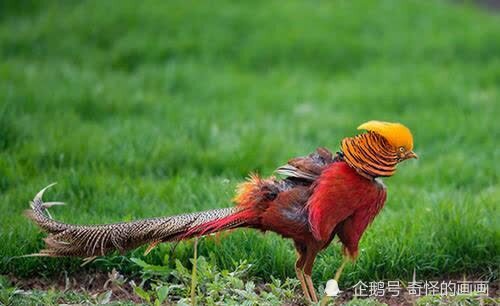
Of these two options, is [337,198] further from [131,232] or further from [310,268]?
[131,232]

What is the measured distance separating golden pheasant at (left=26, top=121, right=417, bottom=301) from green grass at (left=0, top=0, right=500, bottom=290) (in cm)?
52

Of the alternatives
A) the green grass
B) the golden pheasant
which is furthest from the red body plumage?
the green grass

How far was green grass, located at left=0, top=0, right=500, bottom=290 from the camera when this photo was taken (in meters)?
4.75

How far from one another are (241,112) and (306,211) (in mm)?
3811

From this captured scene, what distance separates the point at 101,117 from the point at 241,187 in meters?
3.34

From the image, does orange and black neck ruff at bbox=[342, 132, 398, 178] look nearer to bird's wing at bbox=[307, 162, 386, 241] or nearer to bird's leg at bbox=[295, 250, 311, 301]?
bird's wing at bbox=[307, 162, 386, 241]

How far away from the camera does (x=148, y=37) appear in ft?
29.8

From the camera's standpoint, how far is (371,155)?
3.82m

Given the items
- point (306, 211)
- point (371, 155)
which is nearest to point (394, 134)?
point (371, 155)

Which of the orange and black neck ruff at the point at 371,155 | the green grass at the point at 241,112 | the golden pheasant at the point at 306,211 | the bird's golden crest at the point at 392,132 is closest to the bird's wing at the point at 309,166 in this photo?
the golden pheasant at the point at 306,211

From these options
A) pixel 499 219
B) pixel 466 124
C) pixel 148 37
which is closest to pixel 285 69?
pixel 148 37

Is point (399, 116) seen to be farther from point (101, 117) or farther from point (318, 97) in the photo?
point (101, 117)

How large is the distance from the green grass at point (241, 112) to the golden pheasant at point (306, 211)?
0.52m

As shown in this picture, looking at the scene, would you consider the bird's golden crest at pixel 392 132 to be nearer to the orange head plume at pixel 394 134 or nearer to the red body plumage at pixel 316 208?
the orange head plume at pixel 394 134
